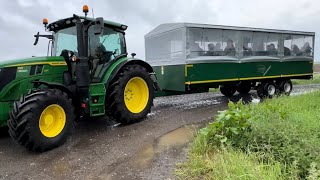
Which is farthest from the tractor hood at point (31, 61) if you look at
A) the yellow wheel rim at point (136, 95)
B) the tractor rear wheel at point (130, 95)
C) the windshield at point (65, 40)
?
the yellow wheel rim at point (136, 95)

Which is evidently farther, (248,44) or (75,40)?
(248,44)

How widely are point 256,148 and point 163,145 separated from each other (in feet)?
6.04

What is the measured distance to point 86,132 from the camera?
7105 mm

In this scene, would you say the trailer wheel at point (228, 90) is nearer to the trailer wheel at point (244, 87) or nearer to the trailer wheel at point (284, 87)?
the trailer wheel at point (244, 87)

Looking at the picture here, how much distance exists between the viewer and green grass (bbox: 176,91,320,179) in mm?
3729

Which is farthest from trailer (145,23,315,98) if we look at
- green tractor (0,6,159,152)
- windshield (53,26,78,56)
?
windshield (53,26,78,56)

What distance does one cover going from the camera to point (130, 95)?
7836mm

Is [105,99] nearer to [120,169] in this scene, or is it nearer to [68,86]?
[68,86]

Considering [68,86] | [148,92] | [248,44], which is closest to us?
[68,86]

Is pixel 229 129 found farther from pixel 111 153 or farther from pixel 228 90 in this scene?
pixel 228 90

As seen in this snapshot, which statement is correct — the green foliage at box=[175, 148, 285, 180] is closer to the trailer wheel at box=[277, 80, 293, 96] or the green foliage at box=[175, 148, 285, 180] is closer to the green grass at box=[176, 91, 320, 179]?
the green grass at box=[176, 91, 320, 179]

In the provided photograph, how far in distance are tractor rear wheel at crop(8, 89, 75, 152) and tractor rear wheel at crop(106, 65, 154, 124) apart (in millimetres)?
1294

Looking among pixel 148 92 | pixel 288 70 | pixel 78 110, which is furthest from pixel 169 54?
pixel 288 70

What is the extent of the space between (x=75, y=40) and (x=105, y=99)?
144 centimetres
